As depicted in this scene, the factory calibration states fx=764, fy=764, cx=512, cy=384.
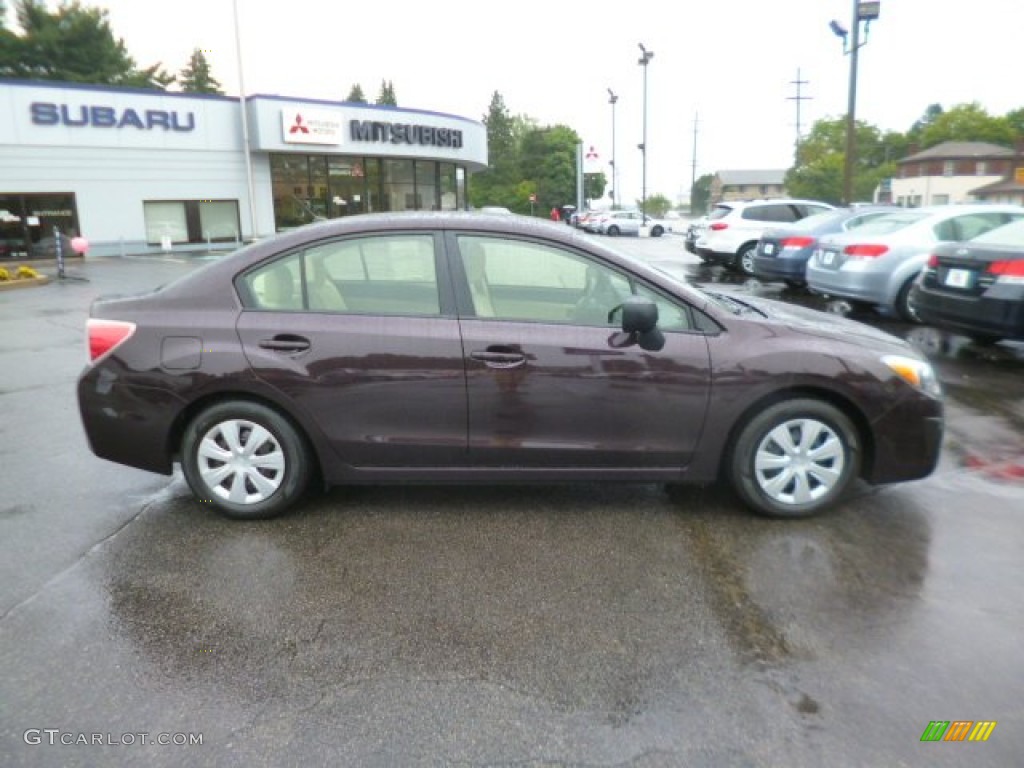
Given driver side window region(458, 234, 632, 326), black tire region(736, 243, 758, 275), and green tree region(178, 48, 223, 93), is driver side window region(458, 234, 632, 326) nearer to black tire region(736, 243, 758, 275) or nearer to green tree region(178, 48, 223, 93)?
black tire region(736, 243, 758, 275)

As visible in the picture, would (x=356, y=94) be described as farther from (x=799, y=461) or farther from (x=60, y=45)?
(x=799, y=461)

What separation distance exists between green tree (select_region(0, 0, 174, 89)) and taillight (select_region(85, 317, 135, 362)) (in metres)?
55.4

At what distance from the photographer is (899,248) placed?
32.0ft

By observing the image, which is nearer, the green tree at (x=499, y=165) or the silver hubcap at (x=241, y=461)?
the silver hubcap at (x=241, y=461)

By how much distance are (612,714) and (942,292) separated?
6.98 meters

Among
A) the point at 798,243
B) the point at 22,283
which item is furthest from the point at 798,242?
the point at 22,283

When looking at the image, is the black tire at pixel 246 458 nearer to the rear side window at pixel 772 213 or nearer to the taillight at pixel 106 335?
the taillight at pixel 106 335

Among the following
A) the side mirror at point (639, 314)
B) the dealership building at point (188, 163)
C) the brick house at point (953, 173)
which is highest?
the brick house at point (953, 173)

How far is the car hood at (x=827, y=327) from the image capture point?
4070 mm

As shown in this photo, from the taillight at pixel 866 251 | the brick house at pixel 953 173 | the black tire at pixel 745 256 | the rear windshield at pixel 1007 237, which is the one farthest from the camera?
the brick house at pixel 953 173

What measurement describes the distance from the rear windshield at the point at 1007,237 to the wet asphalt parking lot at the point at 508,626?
3.42 meters

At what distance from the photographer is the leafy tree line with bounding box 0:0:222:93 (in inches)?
1879

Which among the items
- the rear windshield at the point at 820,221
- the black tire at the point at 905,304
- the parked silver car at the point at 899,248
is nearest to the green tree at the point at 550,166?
the rear windshield at the point at 820,221

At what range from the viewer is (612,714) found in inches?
100
